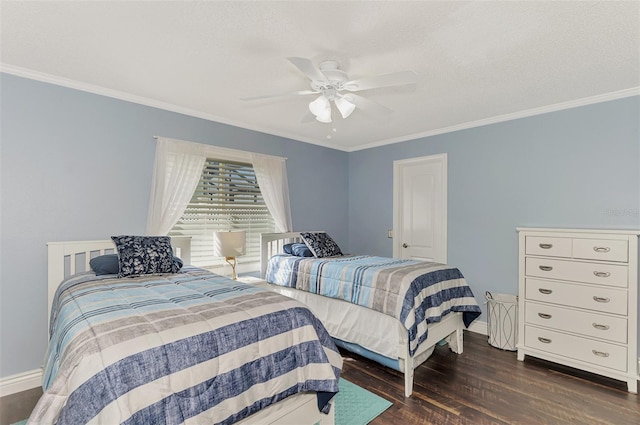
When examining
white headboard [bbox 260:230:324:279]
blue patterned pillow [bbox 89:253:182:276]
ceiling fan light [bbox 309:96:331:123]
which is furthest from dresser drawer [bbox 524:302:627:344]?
blue patterned pillow [bbox 89:253:182:276]

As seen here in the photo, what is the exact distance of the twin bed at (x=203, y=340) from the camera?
1.18 meters

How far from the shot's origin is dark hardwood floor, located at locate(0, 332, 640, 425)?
217 centimetres

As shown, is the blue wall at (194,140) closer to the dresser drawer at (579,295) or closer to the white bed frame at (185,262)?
the white bed frame at (185,262)

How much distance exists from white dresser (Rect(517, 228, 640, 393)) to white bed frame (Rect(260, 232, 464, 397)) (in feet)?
1.94

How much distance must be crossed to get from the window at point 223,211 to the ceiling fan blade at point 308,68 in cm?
204

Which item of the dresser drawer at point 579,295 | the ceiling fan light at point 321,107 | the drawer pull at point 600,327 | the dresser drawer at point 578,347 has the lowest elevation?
the dresser drawer at point 578,347

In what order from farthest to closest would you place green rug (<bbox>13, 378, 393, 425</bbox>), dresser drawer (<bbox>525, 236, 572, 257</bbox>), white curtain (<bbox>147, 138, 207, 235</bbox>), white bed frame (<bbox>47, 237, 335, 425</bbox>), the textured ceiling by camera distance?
white curtain (<bbox>147, 138, 207, 235</bbox>)
dresser drawer (<bbox>525, 236, 572, 257</bbox>)
green rug (<bbox>13, 378, 393, 425</bbox>)
the textured ceiling
white bed frame (<bbox>47, 237, 335, 425</bbox>)

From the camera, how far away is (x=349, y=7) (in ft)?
5.59

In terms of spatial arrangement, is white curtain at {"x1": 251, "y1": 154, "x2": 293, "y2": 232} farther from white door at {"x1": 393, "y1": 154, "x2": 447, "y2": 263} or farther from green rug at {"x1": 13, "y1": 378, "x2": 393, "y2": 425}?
green rug at {"x1": 13, "y1": 378, "x2": 393, "y2": 425}

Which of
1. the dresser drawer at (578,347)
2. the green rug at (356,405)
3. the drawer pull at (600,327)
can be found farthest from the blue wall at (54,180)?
the drawer pull at (600,327)

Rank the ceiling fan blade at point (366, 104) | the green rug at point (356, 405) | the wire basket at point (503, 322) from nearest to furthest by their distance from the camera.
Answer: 1. the green rug at point (356, 405)
2. the ceiling fan blade at point (366, 104)
3. the wire basket at point (503, 322)

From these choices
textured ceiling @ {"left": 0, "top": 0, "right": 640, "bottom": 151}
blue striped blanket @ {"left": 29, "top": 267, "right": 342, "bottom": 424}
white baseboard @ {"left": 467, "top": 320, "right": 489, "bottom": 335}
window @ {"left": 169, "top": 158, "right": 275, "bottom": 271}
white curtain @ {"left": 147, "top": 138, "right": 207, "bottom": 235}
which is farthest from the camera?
white baseboard @ {"left": 467, "top": 320, "right": 489, "bottom": 335}

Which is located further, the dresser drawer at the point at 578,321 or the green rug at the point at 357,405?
the dresser drawer at the point at 578,321

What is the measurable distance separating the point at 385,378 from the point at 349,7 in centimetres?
271
